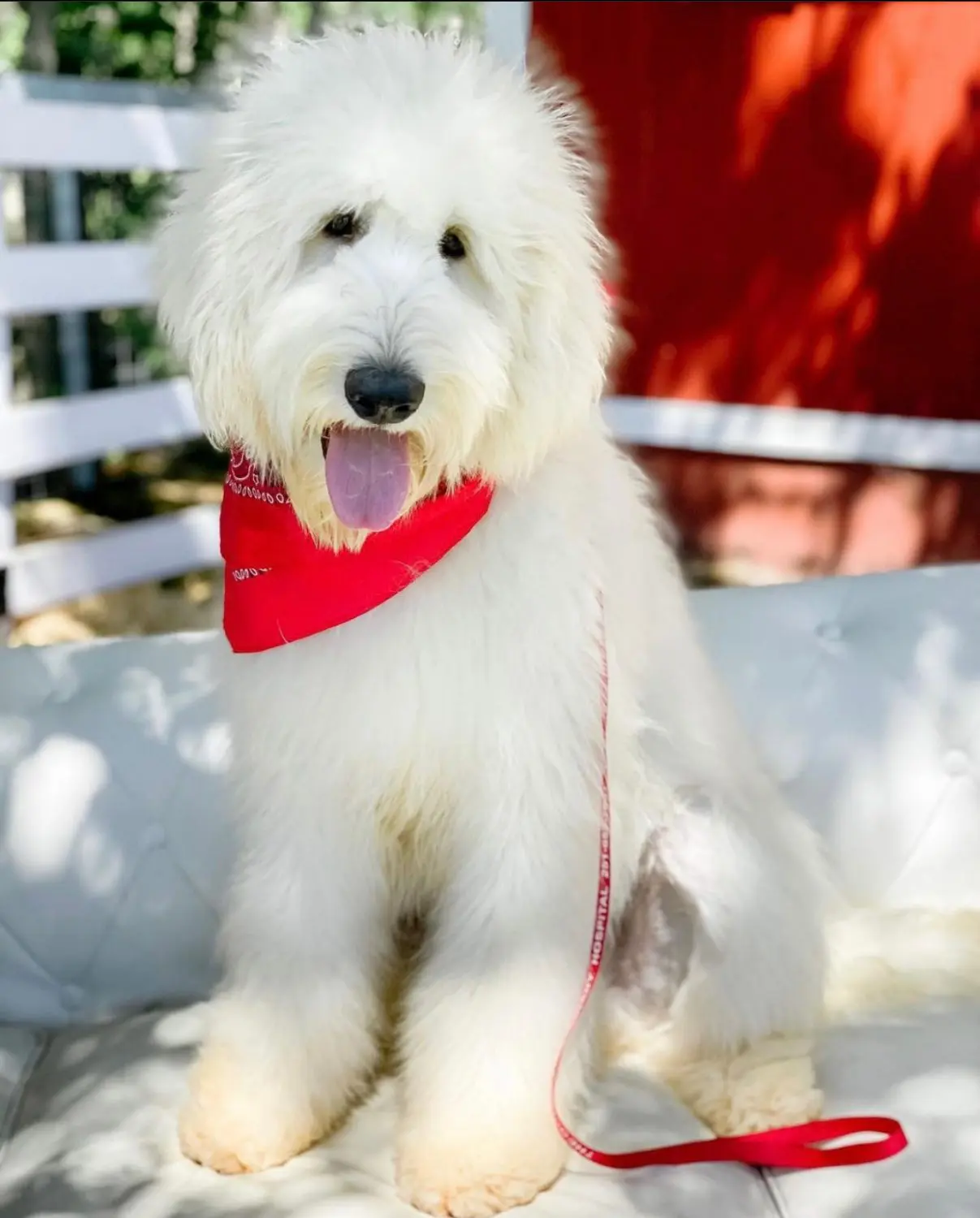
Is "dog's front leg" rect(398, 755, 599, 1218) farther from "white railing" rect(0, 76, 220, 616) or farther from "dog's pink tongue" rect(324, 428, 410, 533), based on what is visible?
"white railing" rect(0, 76, 220, 616)

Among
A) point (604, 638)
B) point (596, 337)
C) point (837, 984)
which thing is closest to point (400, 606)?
point (604, 638)

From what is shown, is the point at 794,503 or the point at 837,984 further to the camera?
the point at 794,503

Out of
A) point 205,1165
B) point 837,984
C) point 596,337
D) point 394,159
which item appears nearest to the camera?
point 394,159

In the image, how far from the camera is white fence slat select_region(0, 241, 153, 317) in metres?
4.55

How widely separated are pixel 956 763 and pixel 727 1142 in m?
1.08

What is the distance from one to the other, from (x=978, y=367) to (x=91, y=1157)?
416 centimetres

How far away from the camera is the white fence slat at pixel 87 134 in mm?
4477

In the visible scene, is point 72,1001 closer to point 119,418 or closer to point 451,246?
point 451,246

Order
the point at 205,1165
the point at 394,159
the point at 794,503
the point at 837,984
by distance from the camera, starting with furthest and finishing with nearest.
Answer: the point at 794,503
the point at 837,984
the point at 205,1165
the point at 394,159

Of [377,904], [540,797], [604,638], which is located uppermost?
[604,638]

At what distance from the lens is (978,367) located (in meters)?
4.95

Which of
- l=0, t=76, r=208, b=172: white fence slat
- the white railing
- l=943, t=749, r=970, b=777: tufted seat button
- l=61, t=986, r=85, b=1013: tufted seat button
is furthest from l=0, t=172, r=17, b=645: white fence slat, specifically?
l=943, t=749, r=970, b=777: tufted seat button

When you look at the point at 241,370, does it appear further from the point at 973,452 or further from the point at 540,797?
the point at 973,452

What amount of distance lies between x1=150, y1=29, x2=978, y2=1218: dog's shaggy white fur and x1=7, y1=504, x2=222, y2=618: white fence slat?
9.40ft
